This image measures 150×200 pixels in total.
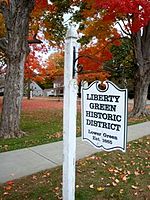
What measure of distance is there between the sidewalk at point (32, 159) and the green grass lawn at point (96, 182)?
267 millimetres

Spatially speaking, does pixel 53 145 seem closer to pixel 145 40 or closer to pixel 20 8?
pixel 20 8

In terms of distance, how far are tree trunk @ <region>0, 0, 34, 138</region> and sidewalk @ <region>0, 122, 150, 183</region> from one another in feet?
5.79

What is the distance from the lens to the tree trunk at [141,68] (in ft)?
49.5

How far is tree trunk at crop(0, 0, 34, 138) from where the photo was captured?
850cm

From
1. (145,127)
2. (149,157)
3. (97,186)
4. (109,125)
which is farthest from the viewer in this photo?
(145,127)

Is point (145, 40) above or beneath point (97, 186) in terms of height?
above

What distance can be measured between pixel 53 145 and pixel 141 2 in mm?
6925

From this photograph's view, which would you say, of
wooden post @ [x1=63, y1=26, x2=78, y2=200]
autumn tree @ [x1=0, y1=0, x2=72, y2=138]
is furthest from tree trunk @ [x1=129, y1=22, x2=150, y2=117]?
wooden post @ [x1=63, y1=26, x2=78, y2=200]

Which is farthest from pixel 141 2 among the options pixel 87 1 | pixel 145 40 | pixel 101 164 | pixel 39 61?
pixel 39 61

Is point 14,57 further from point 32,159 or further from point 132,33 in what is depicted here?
point 132,33

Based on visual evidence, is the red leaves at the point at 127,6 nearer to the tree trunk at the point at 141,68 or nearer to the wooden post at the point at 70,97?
the tree trunk at the point at 141,68

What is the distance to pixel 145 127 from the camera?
1075 centimetres

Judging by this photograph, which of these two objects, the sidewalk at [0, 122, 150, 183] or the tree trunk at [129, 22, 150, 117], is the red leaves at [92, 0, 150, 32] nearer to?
the tree trunk at [129, 22, 150, 117]

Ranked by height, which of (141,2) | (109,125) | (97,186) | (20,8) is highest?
(141,2)
